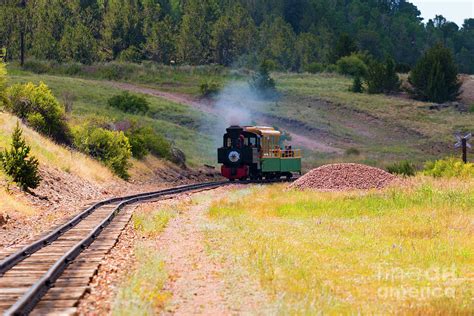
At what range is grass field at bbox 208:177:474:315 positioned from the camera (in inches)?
438

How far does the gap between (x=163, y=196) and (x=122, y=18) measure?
7643cm

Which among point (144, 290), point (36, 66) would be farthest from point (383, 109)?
point (144, 290)

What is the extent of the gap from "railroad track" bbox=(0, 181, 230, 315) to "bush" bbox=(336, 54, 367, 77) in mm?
88364

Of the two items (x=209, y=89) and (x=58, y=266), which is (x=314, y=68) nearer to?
(x=209, y=89)

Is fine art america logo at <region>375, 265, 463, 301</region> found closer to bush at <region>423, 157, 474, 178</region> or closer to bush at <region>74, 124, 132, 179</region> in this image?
bush at <region>423, 157, 474, 178</region>

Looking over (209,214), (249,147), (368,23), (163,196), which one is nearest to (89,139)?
(249,147)

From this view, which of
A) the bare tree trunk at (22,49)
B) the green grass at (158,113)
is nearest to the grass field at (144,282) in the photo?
the green grass at (158,113)

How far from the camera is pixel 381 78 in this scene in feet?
310

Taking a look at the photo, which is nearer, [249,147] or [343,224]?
[343,224]

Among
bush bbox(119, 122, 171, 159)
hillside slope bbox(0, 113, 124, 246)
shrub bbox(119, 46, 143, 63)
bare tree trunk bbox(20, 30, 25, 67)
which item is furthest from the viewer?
shrub bbox(119, 46, 143, 63)

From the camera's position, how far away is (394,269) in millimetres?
13727

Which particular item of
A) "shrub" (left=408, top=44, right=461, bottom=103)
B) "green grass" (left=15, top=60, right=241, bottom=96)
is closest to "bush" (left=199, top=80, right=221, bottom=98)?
"green grass" (left=15, top=60, right=241, bottom=96)

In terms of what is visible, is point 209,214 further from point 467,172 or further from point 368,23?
point 368,23

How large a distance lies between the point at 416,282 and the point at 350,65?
98330 millimetres
